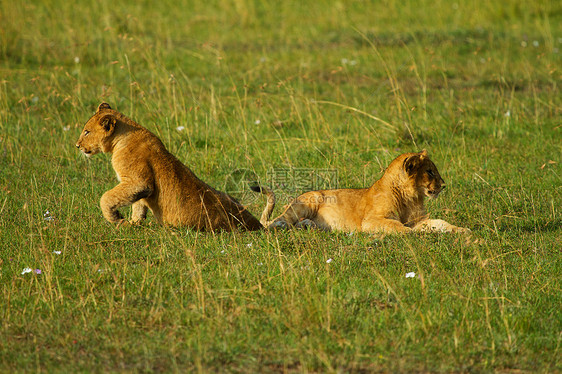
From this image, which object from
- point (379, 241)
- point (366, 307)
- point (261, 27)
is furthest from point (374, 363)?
point (261, 27)

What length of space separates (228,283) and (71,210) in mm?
2476

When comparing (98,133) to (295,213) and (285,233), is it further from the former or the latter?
(295,213)

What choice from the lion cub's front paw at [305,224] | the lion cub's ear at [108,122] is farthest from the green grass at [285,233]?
the lion cub's ear at [108,122]

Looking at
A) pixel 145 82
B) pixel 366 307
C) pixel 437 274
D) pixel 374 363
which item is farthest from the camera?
pixel 145 82

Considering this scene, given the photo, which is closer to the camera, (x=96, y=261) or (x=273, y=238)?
(x=96, y=261)

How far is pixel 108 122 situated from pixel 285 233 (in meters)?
2.07

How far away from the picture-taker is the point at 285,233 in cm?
707

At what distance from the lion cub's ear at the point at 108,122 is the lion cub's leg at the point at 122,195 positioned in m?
0.71

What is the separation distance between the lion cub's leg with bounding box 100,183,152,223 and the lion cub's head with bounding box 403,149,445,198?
2.65 meters

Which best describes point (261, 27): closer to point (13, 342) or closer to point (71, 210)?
point (71, 210)

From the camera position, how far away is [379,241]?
6703mm

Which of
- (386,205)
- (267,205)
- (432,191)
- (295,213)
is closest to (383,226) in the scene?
(386,205)

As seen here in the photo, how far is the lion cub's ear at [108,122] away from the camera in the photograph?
7238mm

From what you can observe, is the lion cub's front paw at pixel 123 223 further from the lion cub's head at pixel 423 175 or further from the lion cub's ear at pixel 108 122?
the lion cub's head at pixel 423 175
